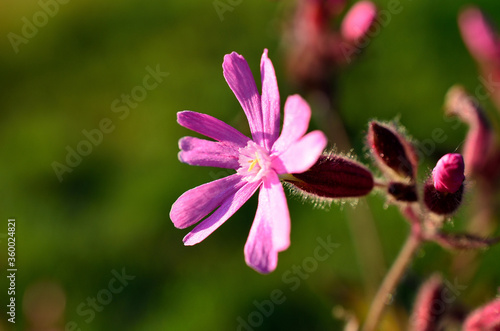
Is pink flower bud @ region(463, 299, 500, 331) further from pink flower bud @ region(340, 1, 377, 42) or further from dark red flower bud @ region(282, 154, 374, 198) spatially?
pink flower bud @ region(340, 1, 377, 42)

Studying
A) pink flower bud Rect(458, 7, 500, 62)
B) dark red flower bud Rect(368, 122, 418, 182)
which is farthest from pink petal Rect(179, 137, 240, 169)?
pink flower bud Rect(458, 7, 500, 62)

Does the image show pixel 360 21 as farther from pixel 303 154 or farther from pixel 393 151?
pixel 303 154

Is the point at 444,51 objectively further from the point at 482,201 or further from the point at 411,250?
the point at 411,250

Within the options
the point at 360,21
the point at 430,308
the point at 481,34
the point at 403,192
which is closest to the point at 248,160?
the point at 403,192

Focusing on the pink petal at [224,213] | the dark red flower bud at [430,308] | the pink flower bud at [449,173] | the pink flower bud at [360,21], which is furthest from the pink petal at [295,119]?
the pink flower bud at [360,21]

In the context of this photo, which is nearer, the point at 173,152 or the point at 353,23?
the point at 353,23

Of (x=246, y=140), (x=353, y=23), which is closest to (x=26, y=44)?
(x=353, y=23)
